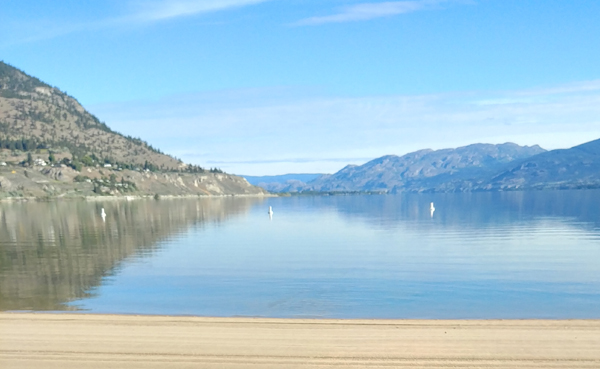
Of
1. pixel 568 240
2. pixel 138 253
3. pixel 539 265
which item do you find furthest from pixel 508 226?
pixel 138 253

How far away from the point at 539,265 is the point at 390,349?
23.6 m

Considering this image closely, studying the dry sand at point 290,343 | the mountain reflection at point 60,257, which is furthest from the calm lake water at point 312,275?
the dry sand at point 290,343

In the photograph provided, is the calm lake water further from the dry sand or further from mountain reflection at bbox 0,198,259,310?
the dry sand

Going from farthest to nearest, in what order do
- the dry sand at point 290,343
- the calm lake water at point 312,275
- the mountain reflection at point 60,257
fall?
the mountain reflection at point 60,257 → the calm lake water at point 312,275 → the dry sand at point 290,343

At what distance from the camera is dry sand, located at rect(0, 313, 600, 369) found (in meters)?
15.9

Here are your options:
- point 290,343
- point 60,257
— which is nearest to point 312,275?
point 290,343

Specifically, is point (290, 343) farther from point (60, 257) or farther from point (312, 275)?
point (60, 257)

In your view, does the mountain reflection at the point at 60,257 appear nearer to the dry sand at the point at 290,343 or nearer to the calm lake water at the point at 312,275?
the calm lake water at the point at 312,275

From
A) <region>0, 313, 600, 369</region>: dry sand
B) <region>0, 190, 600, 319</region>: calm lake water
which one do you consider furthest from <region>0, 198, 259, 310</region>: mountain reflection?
<region>0, 313, 600, 369</region>: dry sand

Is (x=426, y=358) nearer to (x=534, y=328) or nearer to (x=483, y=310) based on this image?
(x=534, y=328)

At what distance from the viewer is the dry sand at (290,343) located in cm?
1593

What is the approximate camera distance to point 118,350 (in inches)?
677

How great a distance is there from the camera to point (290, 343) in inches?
699

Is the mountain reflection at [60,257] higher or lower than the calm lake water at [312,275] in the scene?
higher
